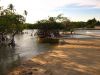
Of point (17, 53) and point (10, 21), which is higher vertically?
point (10, 21)

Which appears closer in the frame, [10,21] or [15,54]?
[15,54]

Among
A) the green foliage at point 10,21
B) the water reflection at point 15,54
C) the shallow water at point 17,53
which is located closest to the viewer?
the water reflection at point 15,54

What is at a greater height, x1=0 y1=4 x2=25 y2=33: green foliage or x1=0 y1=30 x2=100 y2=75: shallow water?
x1=0 y1=4 x2=25 y2=33: green foliage

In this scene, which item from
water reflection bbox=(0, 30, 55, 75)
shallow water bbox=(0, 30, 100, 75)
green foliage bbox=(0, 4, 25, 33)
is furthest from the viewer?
green foliage bbox=(0, 4, 25, 33)

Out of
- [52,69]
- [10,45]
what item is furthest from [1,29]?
[52,69]

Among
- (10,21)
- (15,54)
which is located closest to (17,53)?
(15,54)

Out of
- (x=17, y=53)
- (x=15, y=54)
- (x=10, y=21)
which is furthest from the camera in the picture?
(x=10, y=21)

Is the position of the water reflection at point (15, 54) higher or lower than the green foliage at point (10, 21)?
lower

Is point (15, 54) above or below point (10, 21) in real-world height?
below

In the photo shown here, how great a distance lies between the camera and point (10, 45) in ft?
141

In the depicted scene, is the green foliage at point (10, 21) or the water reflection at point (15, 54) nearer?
the water reflection at point (15, 54)

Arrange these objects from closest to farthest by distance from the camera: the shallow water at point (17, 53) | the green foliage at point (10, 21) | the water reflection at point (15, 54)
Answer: the water reflection at point (15, 54)
the shallow water at point (17, 53)
the green foliage at point (10, 21)

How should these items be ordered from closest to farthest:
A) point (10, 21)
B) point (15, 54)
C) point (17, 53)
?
point (15, 54) < point (17, 53) < point (10, 21)

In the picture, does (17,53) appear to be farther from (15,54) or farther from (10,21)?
(10,21)
